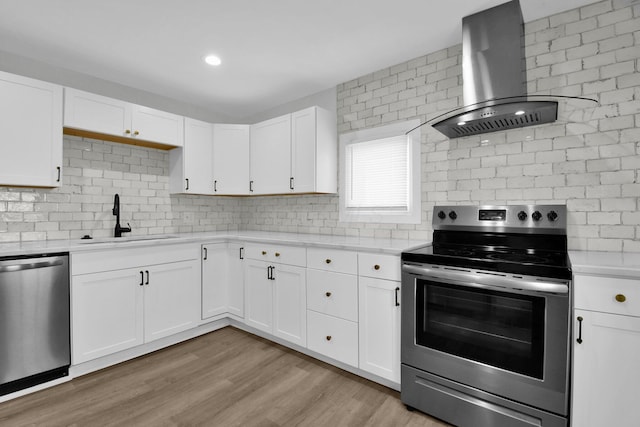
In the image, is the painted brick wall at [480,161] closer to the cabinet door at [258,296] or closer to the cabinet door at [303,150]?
the cabinet door at [303,150]

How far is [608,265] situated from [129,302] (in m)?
3.30

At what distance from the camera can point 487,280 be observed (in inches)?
68.1

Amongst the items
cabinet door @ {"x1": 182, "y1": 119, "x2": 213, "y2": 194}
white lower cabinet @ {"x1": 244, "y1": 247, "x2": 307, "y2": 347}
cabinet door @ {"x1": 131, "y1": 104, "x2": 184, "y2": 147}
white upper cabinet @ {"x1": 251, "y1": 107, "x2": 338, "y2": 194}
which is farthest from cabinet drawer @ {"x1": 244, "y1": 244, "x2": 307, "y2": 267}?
cabinet door @ {"x1": 131, "y1": 104, "x2": 184, "y2": 147}

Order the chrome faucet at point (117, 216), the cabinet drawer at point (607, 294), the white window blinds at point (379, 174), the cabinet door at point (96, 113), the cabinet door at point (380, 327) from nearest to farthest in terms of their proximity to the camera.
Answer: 1. the cabinet drawer at point (607, 294)
2. the cabinet door at point (380, 327)
3. the cabinet door at point (96, 113)
4. the white window blinds at point (379, 174)
5. the chrome faucet at point (117, 216)

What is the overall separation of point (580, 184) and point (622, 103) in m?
0.53

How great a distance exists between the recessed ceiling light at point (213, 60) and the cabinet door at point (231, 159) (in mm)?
964

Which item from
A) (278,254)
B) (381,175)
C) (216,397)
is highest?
(381,175)

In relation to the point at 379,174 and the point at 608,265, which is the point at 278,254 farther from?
the point at 608,265

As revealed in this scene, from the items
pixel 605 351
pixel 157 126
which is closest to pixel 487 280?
pixel 605 351

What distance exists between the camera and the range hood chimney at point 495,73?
6.57 ft

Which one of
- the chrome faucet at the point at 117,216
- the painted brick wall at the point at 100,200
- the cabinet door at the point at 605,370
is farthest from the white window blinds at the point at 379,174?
the chrome faucet at the point at 117,216

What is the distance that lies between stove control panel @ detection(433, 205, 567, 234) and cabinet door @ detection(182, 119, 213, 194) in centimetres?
264

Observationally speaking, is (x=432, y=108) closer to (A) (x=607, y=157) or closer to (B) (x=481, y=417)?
(A) (x=607, y=157)

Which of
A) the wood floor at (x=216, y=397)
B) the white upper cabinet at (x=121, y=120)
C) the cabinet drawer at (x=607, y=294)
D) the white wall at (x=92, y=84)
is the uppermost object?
the white wall at (x=92, y=84)
